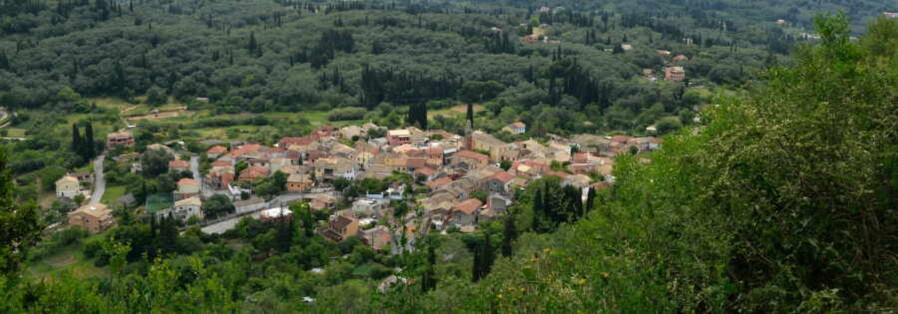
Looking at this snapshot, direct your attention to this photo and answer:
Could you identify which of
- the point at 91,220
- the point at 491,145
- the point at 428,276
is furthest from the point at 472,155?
the point at 428,276

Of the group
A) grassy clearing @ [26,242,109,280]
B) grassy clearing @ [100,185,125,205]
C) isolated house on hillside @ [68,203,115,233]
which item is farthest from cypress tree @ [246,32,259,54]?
grassy clearing @ [26,242,109,280]

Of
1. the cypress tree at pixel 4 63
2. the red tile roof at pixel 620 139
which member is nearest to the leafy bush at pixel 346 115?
the red tile roof at pixel 620 139

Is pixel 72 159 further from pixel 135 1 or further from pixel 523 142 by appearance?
pixel 135 1

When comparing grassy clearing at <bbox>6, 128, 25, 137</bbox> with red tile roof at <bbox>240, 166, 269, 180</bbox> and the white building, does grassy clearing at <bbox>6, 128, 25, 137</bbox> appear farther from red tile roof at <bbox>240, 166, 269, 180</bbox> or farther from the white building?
the white building

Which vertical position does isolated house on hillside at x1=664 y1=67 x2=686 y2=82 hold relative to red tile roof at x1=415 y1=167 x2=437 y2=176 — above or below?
above

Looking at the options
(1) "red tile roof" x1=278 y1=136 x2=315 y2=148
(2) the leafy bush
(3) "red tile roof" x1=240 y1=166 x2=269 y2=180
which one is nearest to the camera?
(3) "red tile roof" x1=240 y1=166 x2=269 y2=180
